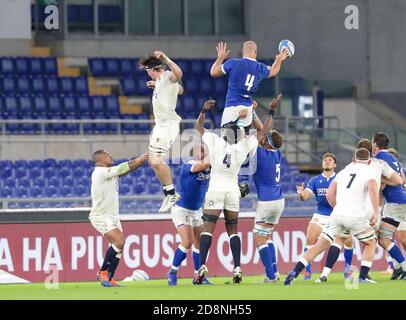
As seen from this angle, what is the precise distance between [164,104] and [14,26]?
538 inches

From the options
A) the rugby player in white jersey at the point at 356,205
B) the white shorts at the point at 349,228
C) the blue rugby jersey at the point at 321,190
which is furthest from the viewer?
the blue rugby jersey at the point at 321,190

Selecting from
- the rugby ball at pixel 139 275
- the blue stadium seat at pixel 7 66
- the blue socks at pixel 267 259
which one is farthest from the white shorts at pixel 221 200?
the blue stadium seat at pixel 7 66

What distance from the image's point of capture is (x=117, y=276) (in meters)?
24.2

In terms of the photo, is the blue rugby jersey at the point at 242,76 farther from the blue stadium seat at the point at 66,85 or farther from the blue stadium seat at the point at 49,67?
the blue stadium seat at the point at 49,67

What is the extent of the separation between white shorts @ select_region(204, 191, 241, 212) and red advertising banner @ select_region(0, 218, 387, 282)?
4.63 meters

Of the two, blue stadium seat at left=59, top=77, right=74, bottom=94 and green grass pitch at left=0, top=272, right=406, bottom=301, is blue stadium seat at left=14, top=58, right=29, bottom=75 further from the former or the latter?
green grass pitch at left=0, top=272, right=406, bottom=301

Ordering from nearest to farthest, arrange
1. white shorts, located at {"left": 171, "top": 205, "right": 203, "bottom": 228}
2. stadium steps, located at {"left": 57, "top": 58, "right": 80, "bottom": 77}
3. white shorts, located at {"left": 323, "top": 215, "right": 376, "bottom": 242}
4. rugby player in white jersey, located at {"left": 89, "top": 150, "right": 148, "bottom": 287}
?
1. white shorts, located at {"left": 323, "top": 215, "right": 376, "bottom": 242}
2. white shorts, located at {"left": 171, "top": 205, "right": 203, "bottom": 228}
3. rugby player in white jersey, located at {"left": 89, "top": 150, "right": 148, "bottom": 287}
4. stadium steps, located at {"left": 57, "top": 58, "right": 80, "bottom": 77}

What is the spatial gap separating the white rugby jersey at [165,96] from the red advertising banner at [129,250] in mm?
4515

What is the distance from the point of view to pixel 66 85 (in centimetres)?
3494

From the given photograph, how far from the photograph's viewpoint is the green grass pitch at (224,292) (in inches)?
675

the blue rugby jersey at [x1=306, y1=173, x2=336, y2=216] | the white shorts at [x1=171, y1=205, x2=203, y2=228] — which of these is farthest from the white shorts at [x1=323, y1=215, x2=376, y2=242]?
the blue rugby jersey at [x1=306, y1=173, x2=336, y2=216]

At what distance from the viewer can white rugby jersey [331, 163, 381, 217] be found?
1888 centimetres
